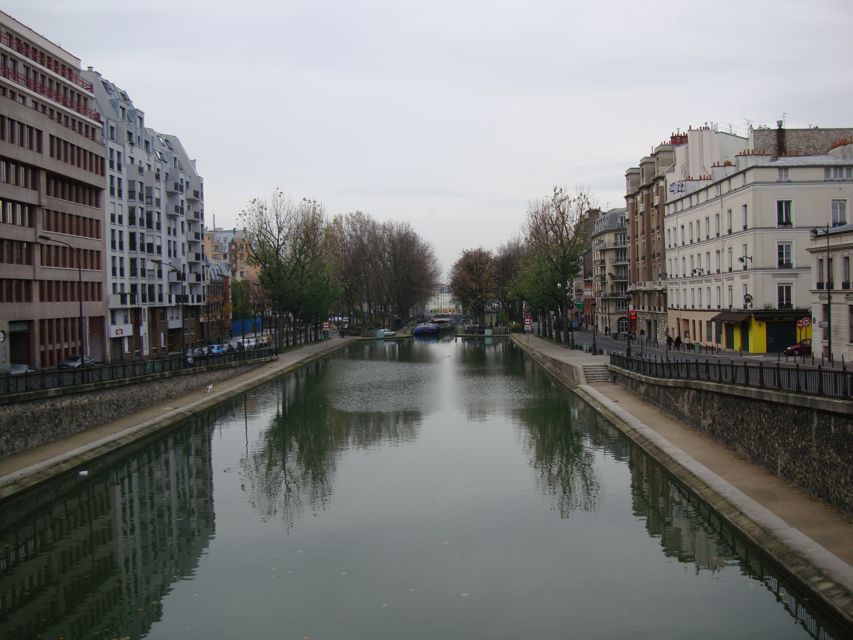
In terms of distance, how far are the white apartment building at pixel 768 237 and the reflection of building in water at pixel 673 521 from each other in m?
26.6

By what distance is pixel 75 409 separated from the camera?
32.9 metres

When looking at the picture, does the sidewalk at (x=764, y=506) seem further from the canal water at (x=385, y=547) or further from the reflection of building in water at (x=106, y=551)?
the reflection of building in water at (x=106, y=551)

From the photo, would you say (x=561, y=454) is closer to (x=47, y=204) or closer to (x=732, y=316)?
(x=732, y=316)

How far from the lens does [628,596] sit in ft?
54.8

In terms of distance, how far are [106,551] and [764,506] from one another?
1718 cm

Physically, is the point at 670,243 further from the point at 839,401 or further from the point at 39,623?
the point at 39,623

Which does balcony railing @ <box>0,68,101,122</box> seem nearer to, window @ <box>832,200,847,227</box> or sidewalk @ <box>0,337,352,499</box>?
sidewalk @ <box>0,337,352,499</box>

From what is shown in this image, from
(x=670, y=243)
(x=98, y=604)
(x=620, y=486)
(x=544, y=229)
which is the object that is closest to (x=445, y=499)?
(x=620, y=486)

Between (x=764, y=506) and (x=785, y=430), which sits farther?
(x=785, y=430)

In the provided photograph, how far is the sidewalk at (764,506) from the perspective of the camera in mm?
15750

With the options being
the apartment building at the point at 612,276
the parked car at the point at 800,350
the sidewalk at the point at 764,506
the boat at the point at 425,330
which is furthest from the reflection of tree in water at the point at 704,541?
the boat at the point at 425,330

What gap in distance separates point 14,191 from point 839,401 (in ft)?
147

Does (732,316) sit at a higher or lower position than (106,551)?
higher

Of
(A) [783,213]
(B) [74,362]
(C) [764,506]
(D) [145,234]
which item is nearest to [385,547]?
(C) [764,506]
